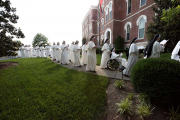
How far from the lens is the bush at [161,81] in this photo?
2133 mm

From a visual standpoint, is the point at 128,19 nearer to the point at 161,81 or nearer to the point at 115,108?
the point at 161,81

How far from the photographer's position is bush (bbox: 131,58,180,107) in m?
2.13

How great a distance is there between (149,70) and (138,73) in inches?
12.4

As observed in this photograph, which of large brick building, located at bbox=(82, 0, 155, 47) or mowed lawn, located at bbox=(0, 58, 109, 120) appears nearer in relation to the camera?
mowed lawn, located at bbox=(0, 58, 109, 120)

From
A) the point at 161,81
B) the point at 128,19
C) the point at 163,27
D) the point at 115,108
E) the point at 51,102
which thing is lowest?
the point at 115,108

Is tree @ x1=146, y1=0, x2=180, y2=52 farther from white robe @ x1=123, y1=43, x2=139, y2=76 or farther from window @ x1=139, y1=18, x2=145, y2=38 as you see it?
window @ x1=139, y1=18, x2=145, y2=38

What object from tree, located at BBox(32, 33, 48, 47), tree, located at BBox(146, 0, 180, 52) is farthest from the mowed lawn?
tree, located at BBox(32, 33, 48, 47)

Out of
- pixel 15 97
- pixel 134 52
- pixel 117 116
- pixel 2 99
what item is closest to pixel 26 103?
pixel 15 97

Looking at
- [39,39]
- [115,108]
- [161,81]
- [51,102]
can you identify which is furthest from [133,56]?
[39,39]

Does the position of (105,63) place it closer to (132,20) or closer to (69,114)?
(69,114)

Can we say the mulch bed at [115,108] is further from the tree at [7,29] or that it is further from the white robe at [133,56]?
the tree at [7,29]

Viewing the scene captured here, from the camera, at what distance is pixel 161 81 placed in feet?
7.29

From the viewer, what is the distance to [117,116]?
2389 mm

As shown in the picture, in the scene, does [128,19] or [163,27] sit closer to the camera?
[163,27]
